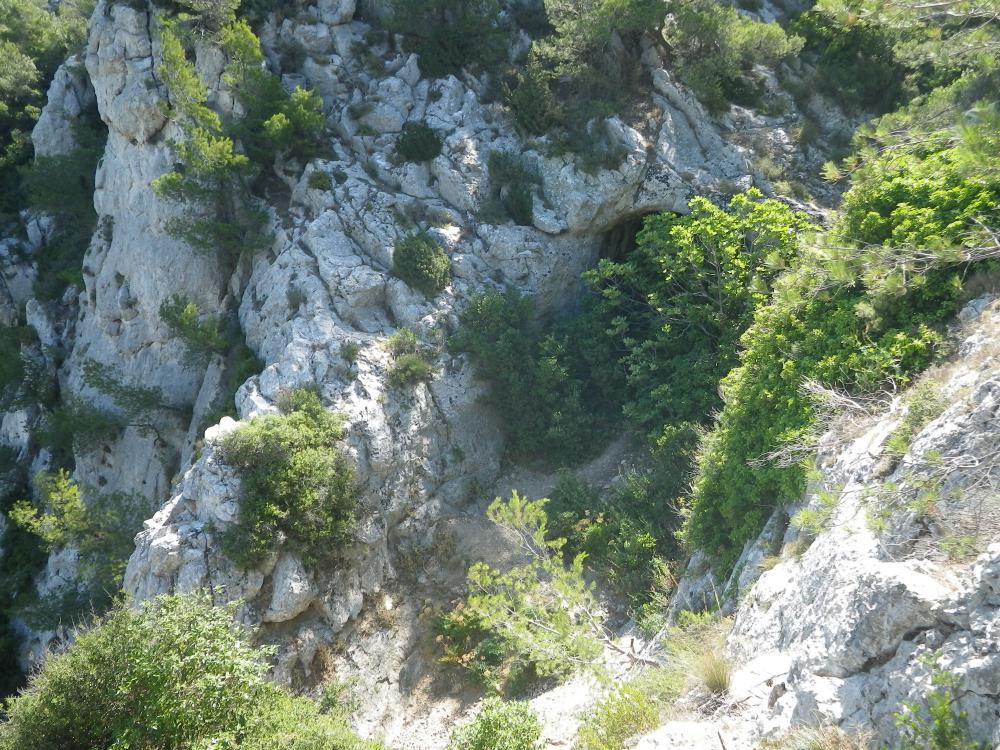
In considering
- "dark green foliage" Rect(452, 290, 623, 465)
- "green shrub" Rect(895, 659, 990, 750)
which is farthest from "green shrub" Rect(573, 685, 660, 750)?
"dark green foliage" Rect(452, 290, 623, 465)

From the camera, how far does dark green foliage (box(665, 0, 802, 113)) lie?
795 inches

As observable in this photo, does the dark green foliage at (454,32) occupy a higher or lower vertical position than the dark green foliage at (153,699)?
higher

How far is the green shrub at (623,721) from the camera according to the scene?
775cm

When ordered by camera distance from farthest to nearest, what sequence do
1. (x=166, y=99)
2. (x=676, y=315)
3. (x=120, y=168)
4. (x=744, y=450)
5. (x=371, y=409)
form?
(x=120, y=168)
(x=166, y=99)
(x=676, y=315)
(x=371, y=409)
(x=744, y=450)

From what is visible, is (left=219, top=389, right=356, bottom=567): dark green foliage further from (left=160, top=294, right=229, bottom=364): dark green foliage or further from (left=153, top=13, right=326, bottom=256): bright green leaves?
(left=153, top=13, right=326, bottom=256): bright green leaves

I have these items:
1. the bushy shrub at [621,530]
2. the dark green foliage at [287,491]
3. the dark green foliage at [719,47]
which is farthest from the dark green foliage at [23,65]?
the bushy shrub at [621,530]

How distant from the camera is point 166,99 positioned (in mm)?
20500

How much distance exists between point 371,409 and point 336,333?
231 cm

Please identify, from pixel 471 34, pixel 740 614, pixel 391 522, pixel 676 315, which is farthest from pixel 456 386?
pixel 471 34

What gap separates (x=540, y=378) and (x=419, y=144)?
8.37 meters

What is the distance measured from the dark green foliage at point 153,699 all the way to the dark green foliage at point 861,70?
22.8 m

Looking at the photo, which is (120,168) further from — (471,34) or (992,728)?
(992,728)

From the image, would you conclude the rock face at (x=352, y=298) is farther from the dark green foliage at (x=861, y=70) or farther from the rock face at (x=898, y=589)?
the rock face at (x=898, y=589)

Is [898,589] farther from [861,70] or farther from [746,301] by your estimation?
[861,70]
